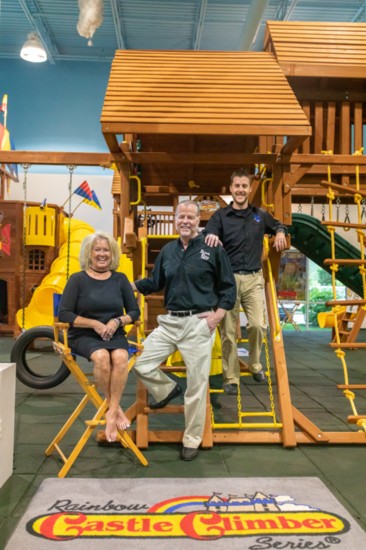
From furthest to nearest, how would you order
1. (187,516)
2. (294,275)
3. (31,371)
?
1. (294,275)
2. (31,371)
3. (187,516)

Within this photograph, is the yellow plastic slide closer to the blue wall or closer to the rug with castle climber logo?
the blue wall

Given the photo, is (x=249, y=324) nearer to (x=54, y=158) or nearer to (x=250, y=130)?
(x=250, y=130)

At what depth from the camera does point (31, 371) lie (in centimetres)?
485

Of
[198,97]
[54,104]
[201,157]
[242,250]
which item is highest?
[54,104]

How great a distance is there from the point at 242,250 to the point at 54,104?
1121 centimetres

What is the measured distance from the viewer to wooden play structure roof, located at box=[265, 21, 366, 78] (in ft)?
16.0

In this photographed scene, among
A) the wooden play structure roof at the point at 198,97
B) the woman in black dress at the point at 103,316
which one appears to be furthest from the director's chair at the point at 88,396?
the wooden play structure roof at the point at 198,97

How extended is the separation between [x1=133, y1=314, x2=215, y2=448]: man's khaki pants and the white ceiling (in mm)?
8263

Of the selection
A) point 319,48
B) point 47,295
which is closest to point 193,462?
point 319,48

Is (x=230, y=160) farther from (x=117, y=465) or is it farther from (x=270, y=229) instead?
(x=117, y=465)

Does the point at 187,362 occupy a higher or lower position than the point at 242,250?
lower

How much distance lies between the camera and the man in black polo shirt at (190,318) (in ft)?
10.6

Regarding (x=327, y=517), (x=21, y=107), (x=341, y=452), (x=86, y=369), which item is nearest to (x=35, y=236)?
(x=86, y=369)

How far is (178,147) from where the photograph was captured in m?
4.85
